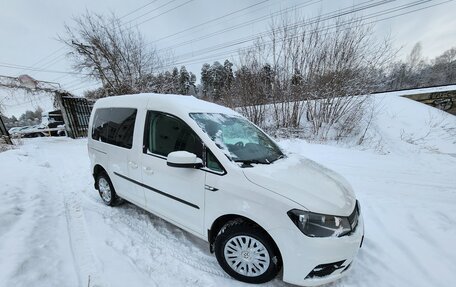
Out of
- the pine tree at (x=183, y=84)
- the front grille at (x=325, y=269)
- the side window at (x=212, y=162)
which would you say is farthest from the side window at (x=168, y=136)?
the pine tree at (x=183, y=84)

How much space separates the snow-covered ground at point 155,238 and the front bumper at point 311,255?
378mm

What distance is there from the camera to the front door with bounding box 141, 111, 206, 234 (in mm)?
2367

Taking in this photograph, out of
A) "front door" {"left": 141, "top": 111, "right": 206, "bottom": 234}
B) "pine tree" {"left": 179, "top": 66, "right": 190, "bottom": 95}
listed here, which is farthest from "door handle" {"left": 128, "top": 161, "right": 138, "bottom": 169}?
"pine tree" {"left": 179, "top": 66, "right": 190, "bottom": 95}

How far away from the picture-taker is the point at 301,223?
1.79m

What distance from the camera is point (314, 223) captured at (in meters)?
1.80

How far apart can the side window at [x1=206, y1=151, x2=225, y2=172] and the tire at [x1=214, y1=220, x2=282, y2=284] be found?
0.57 m

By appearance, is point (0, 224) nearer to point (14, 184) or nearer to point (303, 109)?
point (14, 184)

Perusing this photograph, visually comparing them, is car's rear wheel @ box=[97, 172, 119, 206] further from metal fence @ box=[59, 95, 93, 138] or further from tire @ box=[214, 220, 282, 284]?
metal fence @ box=[59, 95, 93, 138]

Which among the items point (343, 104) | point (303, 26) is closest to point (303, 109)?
point (343, 104)

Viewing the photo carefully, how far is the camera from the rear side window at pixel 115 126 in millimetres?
3111

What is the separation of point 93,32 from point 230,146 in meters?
19.2

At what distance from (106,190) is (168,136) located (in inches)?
82.4

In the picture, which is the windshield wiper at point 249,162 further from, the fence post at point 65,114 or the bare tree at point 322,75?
the fence post at point 65,114

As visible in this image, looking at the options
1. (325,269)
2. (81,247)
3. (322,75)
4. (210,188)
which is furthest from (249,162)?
(322,75)
